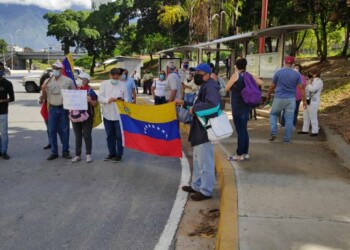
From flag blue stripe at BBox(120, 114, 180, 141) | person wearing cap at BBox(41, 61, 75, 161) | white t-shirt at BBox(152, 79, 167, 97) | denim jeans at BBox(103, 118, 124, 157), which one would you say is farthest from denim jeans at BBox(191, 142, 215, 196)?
white t-shirt at BBox(152, 79, 167, 97)

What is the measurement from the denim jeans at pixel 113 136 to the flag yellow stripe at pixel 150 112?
0.32 m

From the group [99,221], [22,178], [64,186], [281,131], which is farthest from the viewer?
[281,131]

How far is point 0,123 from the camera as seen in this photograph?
7.66 meters

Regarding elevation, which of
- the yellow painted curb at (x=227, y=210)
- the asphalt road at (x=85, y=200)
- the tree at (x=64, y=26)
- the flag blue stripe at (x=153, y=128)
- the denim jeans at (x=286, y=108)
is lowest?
the asphalt road at (x=85, y=200)

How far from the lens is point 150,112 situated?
662 cm

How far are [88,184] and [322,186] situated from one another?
3324 mm

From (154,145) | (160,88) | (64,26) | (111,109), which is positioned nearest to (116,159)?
(111,109)

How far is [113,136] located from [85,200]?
7.05 ft

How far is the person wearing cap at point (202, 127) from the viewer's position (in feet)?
16.9

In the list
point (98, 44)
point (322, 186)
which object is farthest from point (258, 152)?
point (98, 44)

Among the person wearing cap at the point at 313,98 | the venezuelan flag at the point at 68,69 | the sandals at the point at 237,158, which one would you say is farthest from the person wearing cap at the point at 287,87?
the venezuelan flag at the point at 68,69

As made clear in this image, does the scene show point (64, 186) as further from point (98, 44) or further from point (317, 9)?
point (98, 44)

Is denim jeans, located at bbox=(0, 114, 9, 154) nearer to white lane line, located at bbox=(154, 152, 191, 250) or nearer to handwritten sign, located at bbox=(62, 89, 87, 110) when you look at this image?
handwritten sign, located at bbox=(62, 89, 87, 110)

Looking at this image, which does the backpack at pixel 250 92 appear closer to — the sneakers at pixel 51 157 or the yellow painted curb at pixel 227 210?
the yellow painted curb at pixel 227 210
